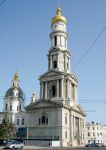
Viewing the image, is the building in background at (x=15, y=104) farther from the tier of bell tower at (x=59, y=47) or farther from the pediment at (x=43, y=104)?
the tier of bell tower at (x=59, y=47)

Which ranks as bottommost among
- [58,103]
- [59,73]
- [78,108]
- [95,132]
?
[95,132]

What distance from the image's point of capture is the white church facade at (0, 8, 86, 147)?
186 ft

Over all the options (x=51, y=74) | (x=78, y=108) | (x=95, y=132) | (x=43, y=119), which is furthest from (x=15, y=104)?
(x=95, y=132)

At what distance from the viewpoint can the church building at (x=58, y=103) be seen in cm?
5666

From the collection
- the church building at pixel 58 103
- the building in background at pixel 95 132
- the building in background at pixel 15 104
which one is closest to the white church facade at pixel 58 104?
the church building at pixel 58 103

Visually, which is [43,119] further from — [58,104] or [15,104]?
[15,104]

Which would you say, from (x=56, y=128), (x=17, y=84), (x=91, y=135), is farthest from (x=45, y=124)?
(x=91, y=135)

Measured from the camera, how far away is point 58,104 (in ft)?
186

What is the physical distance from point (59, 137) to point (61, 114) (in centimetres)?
459

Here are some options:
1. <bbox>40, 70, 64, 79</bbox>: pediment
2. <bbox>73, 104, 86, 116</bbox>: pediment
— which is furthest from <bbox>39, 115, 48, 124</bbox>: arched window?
<bbox>40, 70, 64, 79</bbox>: pediment

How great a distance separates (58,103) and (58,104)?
0.68 ft

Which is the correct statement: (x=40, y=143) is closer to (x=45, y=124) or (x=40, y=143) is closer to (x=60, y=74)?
(x=45, y=124)

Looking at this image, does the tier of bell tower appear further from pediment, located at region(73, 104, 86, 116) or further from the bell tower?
pediment, located at region(73, 104, 86, 116)

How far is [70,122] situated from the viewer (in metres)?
59.3
